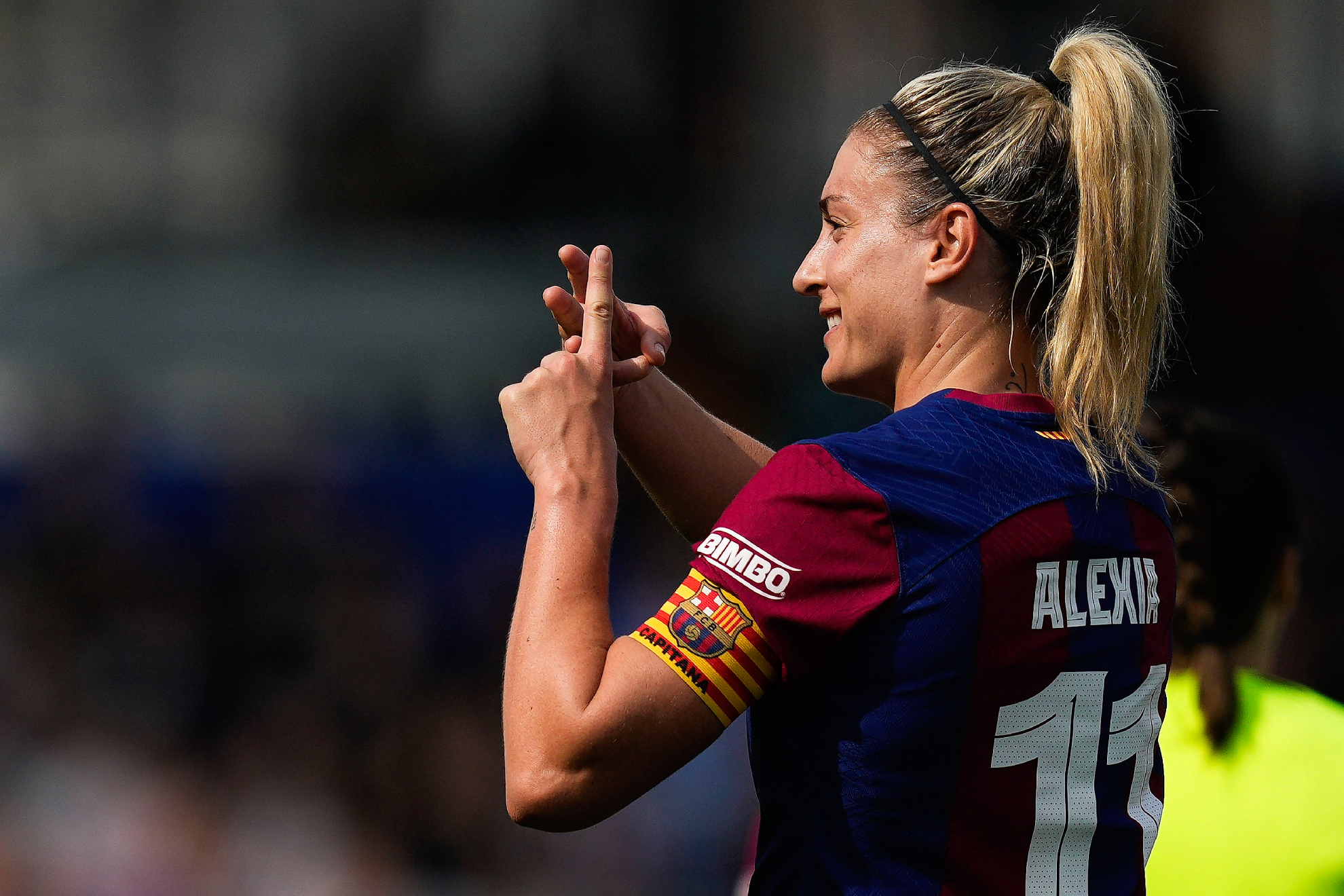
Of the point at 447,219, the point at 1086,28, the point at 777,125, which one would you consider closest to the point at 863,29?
the point at 777,125

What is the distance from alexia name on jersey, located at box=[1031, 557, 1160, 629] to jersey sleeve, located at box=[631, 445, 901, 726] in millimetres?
179

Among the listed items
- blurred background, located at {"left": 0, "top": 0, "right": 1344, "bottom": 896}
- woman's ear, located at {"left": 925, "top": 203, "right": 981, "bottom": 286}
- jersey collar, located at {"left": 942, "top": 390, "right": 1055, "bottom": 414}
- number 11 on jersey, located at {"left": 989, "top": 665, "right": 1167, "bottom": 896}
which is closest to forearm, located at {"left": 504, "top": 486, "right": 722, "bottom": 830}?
number 11 on jersey, located at {"left": 989, "top": 665, "right": 1167, "bottom": 896}

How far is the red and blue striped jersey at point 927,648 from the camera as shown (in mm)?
1287

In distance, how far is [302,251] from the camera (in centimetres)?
722

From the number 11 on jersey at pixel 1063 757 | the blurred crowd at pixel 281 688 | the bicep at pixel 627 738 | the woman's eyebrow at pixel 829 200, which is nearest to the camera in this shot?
the bicep at pixel 627 738

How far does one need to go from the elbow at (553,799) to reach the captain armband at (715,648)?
14cm

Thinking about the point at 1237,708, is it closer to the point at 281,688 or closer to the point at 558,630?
the point at 558,630

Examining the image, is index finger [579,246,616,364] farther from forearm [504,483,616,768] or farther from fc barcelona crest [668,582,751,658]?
fc barcelona crest [668,582,751,658]

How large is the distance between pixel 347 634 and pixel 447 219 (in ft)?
8.01

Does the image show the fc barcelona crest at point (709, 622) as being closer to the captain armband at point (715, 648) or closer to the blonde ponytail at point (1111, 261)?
the captain armband at point (715, 648)

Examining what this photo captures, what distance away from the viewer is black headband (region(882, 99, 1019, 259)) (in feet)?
4.97

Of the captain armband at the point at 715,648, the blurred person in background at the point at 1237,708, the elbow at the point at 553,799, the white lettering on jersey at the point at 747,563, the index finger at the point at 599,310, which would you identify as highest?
the index finger at the point at 599,310

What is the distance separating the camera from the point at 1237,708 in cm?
217

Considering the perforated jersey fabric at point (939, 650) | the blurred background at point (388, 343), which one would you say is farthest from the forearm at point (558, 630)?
the blurred background at point (388, 343)
